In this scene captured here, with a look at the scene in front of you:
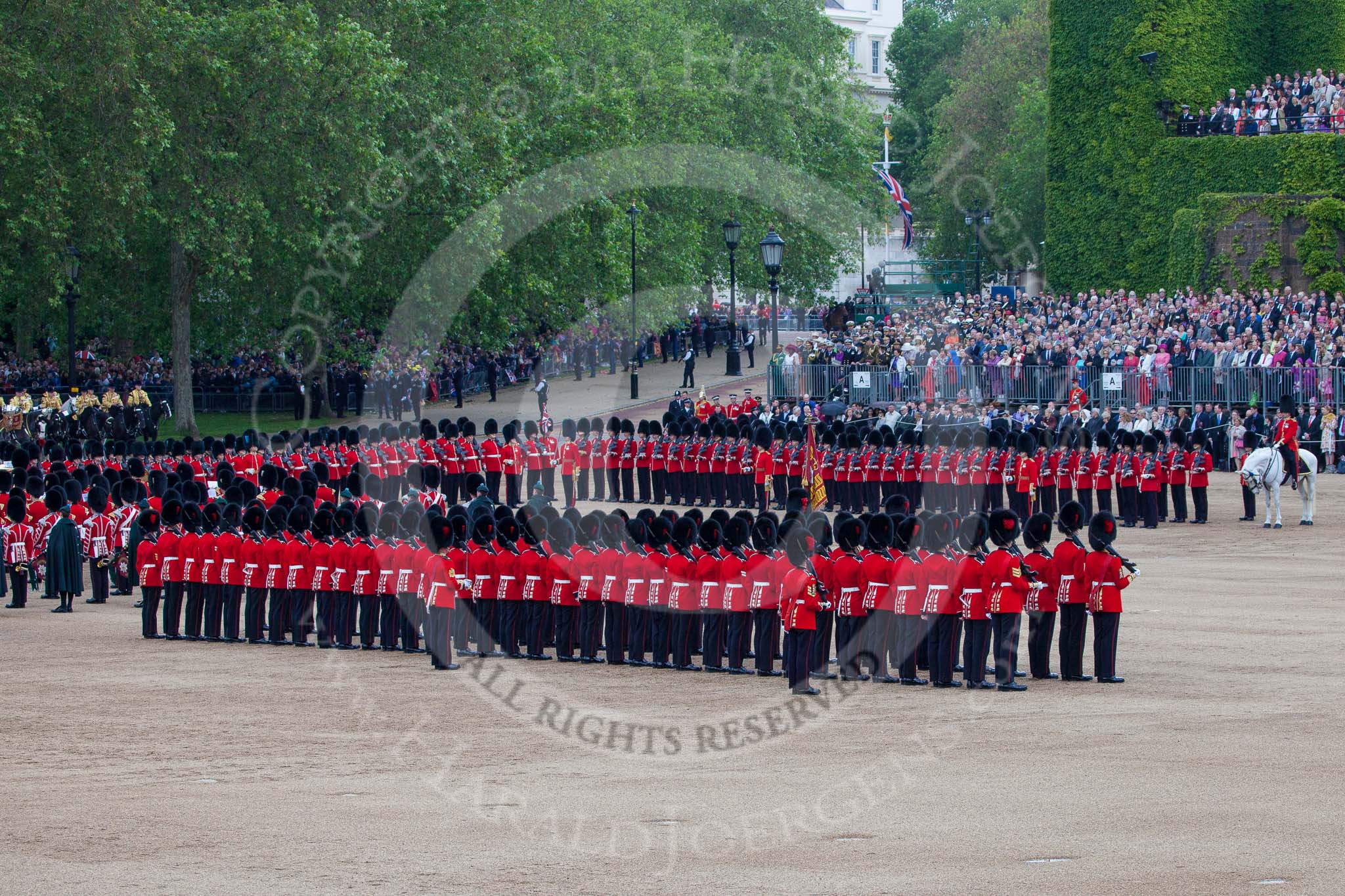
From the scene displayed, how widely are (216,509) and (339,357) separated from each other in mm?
22250

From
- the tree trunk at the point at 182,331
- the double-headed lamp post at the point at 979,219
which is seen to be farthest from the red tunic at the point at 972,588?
the double-headed lamp post at the point at 979,219

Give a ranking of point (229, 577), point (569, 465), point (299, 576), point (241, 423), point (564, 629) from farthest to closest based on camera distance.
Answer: point (241, 423) → point (569, 465) → point (229, 577) → point (299, 576) → point (564, 629)

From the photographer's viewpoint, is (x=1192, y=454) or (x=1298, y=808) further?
(x=1192, y=454)

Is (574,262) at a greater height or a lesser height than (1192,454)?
greater

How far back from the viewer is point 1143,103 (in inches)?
1607

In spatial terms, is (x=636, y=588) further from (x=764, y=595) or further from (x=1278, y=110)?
(x=1278, y=110)

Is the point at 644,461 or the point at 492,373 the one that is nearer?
the point at 644,461

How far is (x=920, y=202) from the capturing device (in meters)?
69.7

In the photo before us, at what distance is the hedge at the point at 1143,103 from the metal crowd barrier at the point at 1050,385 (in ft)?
26.1

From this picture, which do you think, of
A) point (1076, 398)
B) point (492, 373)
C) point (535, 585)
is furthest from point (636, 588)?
point (492, 373)

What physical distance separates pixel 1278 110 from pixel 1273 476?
16657 mm

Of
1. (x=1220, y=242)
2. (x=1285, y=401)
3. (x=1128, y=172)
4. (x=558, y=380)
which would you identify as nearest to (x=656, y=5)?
(x=558, y=380)

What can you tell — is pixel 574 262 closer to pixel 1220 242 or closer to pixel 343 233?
pixel 343 233

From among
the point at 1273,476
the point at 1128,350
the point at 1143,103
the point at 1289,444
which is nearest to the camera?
the point at 1273,476
